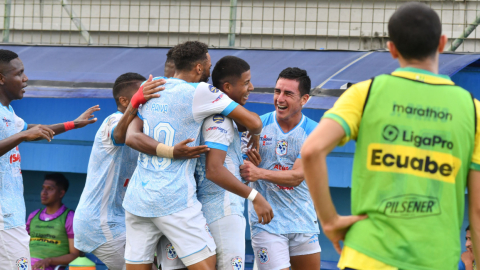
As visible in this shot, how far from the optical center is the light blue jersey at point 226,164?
141 inches

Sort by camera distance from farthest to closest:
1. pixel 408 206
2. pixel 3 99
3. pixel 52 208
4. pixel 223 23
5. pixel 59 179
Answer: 1. pixel 223 23
2. pixel 59 179
3. pixel 52 208
4. pixel 3 99
5. pixel 408 206

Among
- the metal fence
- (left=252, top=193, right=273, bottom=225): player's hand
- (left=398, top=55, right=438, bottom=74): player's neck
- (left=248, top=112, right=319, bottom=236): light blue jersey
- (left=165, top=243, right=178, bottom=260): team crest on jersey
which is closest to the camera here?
(left=398, top=55, right=438, bottom=74): player's neck

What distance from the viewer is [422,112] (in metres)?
2.20

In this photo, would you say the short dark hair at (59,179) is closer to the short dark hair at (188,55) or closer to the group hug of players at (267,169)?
the group hug of players at (267,169)

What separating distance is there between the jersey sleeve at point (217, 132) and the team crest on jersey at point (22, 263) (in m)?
1.79

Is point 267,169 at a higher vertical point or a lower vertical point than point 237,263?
higher

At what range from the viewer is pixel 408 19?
2197 millimetres

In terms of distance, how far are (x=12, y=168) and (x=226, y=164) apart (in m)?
1.74

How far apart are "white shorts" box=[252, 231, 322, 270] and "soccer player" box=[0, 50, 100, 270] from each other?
1840 millimetres

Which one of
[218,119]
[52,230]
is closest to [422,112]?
[218,119]

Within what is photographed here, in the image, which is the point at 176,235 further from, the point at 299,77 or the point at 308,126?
the point at 299,77

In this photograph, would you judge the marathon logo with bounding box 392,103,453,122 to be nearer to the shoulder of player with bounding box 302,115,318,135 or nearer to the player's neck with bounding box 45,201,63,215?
the shoulder of player with bounding box 302,115,318,135

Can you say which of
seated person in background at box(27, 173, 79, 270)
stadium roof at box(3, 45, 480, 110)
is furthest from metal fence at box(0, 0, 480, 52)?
seated person in background at box(27, 173, 79, 270)

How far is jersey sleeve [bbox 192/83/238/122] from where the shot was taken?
3.51 metres
